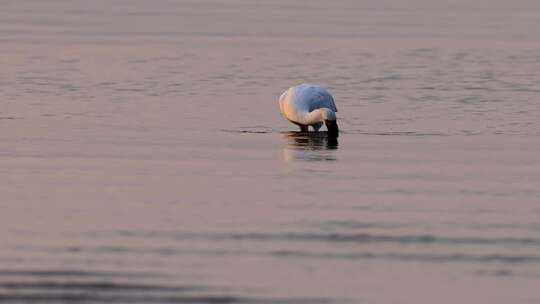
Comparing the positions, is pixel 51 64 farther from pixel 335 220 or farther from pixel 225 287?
pixel 225 287

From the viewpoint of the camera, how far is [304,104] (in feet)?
66.4

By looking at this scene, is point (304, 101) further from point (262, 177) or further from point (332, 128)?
Result: point (262, 177)

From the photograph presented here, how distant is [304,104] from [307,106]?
4cm

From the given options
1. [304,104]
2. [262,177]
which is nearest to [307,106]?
[304,104]

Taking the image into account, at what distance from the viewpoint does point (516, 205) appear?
45.2 feet

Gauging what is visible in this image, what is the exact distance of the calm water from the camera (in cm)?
1064

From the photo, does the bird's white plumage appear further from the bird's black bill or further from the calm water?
the bird's black bill

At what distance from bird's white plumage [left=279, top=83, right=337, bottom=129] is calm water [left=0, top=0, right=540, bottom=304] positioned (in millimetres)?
331

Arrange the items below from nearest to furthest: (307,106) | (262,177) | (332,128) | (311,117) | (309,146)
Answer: (262,177) → (309,146) → (332,128) → (311,117) → (307,106)

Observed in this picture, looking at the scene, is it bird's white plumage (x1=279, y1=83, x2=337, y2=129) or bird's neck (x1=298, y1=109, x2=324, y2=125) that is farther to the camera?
bird's white plumage (x1=279, y1=83, x2=337, y2=129)

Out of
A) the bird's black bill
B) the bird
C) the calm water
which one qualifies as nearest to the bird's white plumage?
the bird

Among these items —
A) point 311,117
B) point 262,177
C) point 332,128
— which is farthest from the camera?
point 311,117

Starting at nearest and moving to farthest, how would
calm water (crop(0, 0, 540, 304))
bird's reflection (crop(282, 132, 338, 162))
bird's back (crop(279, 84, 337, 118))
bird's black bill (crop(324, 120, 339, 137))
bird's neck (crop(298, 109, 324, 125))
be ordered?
calm water (crop(0, 0, 540, 304)) < bird's reflection (crop(282, 132, 338, 162)) < bird's black bill (crop(324, 120, 339, 137)) < bird's neck (crop(298, 109, 324, 125)) < bird's back (crop(279, 84, 337, 118))

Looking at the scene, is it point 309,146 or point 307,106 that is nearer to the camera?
point 309,146
